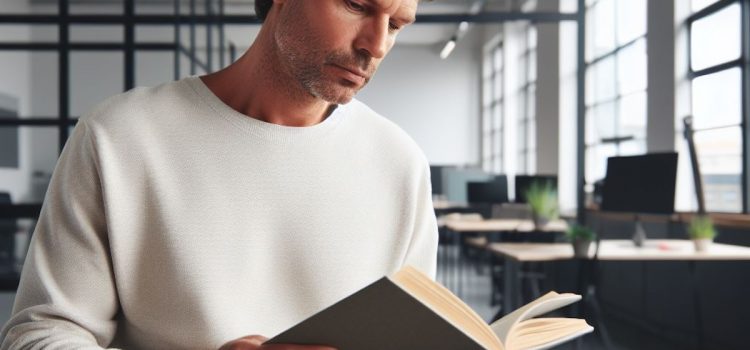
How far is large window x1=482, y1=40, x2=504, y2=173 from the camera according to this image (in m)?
12.6

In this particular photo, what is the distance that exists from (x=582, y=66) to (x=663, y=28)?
139 centimetres

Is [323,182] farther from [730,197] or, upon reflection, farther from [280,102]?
[730,197]

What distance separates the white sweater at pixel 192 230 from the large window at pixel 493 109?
37.8 feet

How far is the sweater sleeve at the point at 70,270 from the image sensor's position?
776 millimetres

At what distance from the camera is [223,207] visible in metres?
0.88

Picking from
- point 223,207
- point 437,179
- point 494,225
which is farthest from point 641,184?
point 437,179

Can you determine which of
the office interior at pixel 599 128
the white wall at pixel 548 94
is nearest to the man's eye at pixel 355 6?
the office interior at pixel 599 128

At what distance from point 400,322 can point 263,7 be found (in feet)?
1.86

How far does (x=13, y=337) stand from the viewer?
0.79 metres

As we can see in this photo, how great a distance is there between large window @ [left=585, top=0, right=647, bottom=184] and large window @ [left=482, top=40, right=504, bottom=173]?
424 centimetres

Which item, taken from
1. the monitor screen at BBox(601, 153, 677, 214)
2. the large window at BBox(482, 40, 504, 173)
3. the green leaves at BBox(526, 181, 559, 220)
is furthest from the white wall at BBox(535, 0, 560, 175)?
the monitor screen at BBox(601, 153, 677, 214)

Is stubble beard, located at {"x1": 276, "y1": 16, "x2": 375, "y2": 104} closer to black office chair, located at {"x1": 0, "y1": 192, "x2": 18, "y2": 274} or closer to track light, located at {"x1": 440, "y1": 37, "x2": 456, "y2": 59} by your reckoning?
black office chair, located at {"x1": 0, "y1": 192, "x2": 18, "y2": 274}

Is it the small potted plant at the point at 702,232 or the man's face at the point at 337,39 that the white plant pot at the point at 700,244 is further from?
the man's face at the point at 337,39

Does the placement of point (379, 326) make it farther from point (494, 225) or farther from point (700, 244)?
point (494, 225)
